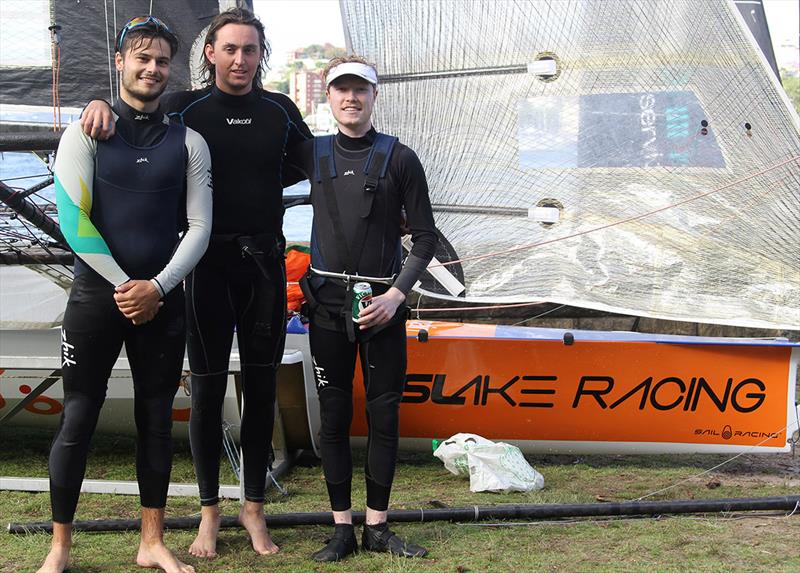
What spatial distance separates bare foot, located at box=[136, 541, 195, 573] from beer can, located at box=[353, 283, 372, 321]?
0.83m

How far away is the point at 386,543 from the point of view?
10.1 feet

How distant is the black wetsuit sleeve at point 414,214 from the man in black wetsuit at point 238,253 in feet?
1.25

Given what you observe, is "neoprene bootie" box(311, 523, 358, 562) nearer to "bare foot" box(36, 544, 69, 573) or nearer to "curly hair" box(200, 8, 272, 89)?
"bare foot" box(36, 544, 69, 573)

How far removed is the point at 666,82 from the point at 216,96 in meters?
2.42

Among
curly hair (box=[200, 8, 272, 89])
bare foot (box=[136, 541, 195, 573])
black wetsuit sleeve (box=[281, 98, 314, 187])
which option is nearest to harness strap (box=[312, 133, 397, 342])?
black wetsuit sleeve (box=[281, 98, 314, 187])

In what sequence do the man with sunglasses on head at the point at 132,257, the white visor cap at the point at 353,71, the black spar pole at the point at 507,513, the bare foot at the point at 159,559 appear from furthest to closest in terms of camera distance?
1. the black spar pole at the point at 507,513
2. the white visor cap at the point at 353,71
3. the bare foot at the point at 159,559
4. the man with sunglasses on head at the point at 132,257

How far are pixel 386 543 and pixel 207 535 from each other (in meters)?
0.53

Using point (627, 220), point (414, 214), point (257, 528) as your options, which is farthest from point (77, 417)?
point (627, 220)

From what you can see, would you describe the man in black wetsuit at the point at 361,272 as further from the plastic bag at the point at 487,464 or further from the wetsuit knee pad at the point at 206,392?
the plastic bag at the point at 487,464

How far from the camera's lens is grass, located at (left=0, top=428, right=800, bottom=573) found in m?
3.02

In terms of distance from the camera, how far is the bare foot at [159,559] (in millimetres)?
2863

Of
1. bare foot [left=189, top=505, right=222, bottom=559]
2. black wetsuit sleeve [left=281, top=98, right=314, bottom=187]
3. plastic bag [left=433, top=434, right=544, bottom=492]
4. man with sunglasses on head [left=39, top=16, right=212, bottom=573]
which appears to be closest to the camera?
man with sunglasses on head [left=39, top=16, right=212, bottom=573]

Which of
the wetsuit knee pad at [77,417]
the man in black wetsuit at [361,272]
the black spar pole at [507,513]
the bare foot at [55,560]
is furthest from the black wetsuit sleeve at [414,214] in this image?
the bare foot at [55,560]

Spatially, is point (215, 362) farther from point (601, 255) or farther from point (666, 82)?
point (666, 82)
